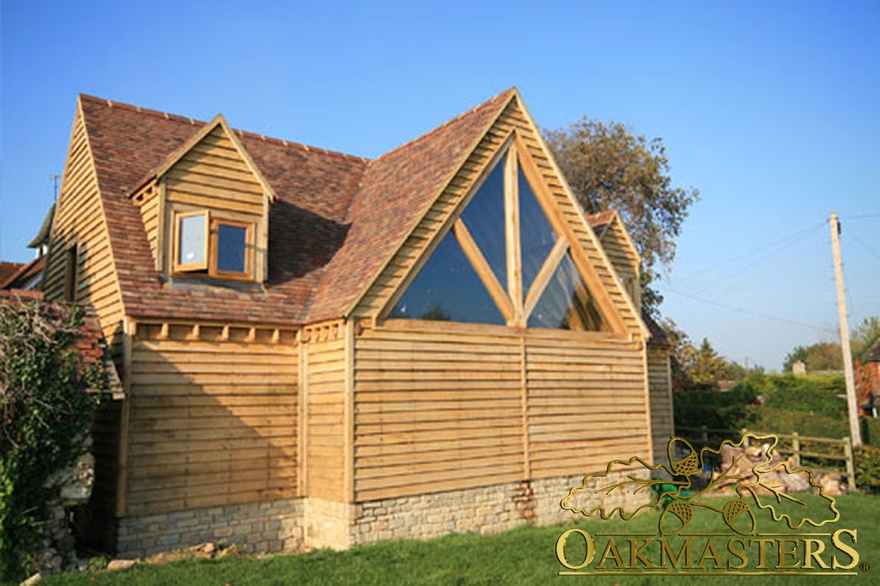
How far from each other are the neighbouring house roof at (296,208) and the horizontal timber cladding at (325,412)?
1.80 ft

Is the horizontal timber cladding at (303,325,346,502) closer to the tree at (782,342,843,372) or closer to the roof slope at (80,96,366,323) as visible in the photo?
the roof slope at (80,96,366,323)

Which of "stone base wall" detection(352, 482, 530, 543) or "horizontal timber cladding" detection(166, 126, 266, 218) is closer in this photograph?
"stone base wall" detection(352, 482, 530, 543)

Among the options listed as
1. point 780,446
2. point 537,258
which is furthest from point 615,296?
point 780,446

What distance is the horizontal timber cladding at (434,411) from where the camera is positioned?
1313 cm

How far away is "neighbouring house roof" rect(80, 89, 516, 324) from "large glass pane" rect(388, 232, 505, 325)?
35.9 inches

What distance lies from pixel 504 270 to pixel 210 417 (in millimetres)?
6579

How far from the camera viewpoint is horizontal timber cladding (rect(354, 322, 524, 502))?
13133 millimetres

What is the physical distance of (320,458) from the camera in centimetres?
1365

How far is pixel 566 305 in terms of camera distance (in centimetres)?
1659

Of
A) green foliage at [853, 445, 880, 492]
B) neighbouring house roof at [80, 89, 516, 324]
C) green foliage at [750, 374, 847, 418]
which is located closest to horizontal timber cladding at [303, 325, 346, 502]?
neighbouring house roof at [80, 89, 516, 324]

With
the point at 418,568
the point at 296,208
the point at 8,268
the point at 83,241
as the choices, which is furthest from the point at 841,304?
the point at 8,268

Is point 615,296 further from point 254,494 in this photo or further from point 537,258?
point 254,494

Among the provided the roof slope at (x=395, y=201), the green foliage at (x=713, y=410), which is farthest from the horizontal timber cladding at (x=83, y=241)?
the green foliage at (x=713, y=410)

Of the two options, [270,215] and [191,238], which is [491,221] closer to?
[270,215]
